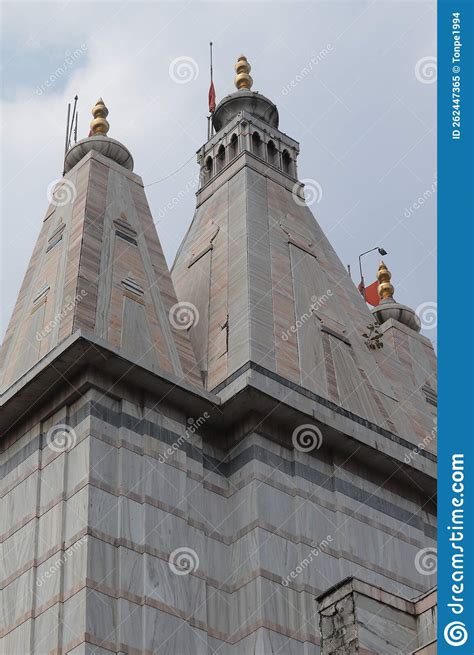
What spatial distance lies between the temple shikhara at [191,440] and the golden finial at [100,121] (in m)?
0.05

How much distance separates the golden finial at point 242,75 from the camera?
4200 centimetres

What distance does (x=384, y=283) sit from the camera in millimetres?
42906

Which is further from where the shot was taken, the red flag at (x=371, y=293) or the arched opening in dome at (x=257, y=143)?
the red flag at (x=371, y=293)

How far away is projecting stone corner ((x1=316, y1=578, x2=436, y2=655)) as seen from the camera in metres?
18.4

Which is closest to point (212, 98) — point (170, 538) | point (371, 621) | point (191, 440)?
point (191, 440)

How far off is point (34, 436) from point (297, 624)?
6905 millimetres

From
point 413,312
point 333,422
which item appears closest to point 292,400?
point 333,422

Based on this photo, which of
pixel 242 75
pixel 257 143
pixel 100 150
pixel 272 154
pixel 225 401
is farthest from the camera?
pixel 242 75

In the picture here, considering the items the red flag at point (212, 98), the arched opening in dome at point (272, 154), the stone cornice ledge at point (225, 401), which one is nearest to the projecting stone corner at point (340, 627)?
the stone cornice ledge at point (225, 401)

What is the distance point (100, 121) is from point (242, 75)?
24.5 ft

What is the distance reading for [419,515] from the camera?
32.0m

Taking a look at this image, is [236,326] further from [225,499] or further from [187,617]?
[187,617]

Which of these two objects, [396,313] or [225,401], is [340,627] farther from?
[396,313]

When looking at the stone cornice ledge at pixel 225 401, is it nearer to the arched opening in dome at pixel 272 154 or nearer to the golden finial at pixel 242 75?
the arched opening in dome at pixel 272 154
